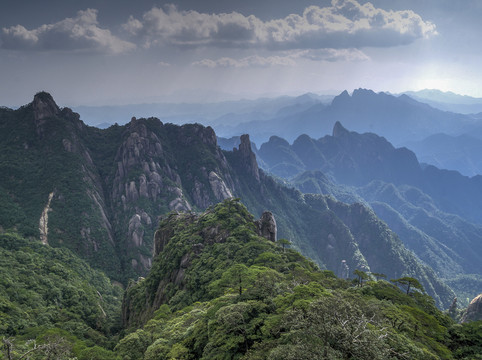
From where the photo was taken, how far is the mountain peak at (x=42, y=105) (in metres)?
183

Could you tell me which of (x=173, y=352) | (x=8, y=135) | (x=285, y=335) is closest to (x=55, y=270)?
(x=173, y=352)

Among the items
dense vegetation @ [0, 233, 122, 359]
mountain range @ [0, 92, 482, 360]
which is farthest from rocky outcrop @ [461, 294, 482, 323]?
dense vegetation @ [0, 233, 122, 359]

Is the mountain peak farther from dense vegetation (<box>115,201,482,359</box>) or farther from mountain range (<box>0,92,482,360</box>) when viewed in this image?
dense vegetation (<box>115,201,482,359</box>)

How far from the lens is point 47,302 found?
3036 inches

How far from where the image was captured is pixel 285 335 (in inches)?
832

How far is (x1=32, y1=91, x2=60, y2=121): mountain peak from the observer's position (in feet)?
600

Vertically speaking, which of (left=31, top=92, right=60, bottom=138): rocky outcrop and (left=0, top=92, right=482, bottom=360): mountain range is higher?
(left=31, top=92, right=60, bottom=138): rocky outcrop

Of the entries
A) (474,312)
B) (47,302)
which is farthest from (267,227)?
(474,312)

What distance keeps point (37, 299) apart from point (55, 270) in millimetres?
22744

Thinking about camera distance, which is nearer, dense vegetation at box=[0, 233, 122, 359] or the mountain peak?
dense vegetation at box=[0, 233, 122, 359]

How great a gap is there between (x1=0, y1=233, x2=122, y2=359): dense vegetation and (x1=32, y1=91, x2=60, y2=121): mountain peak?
105 m

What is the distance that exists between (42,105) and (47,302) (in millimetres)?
152132

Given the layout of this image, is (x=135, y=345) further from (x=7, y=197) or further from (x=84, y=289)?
(x=7, y=197)

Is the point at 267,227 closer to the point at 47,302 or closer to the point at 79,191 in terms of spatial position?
the point at 47,302
